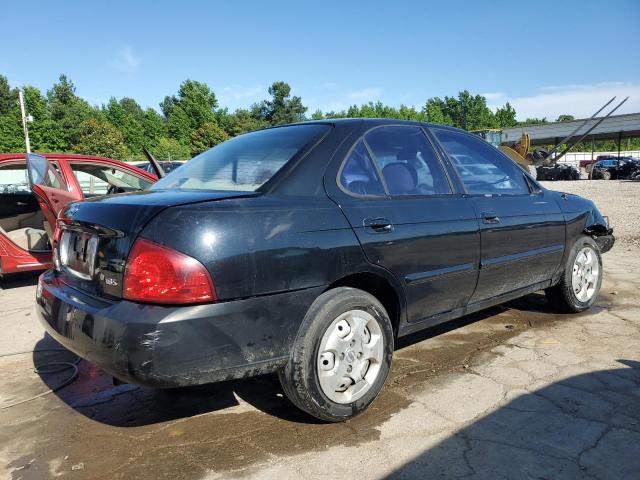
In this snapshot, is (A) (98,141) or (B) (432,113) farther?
(B) (432,113)

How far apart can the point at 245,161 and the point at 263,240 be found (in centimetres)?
84

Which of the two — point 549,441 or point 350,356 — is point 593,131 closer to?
point 549,441

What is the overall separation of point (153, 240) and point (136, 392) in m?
1.55

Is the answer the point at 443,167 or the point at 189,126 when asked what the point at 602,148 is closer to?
the point at 189,126

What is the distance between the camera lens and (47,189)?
17.1 feet

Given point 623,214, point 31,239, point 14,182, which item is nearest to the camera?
Result: point 31,239

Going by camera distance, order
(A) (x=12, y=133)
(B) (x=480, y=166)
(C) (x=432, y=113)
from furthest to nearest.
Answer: (C) (x=432, y=113) → (A) (x=12, y=133) → (B) (x=480, y=166)

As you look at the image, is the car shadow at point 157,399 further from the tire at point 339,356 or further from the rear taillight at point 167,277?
the rear taillight at point 167,277

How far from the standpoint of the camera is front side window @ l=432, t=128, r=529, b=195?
3.51 m

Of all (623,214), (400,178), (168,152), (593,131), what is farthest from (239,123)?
(400,178)

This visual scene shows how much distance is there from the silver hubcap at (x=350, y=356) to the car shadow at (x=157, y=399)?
264 millimetres

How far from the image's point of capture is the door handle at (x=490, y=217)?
3.39m

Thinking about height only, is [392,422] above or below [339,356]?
below

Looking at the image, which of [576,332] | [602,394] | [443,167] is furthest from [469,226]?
[576,332]
